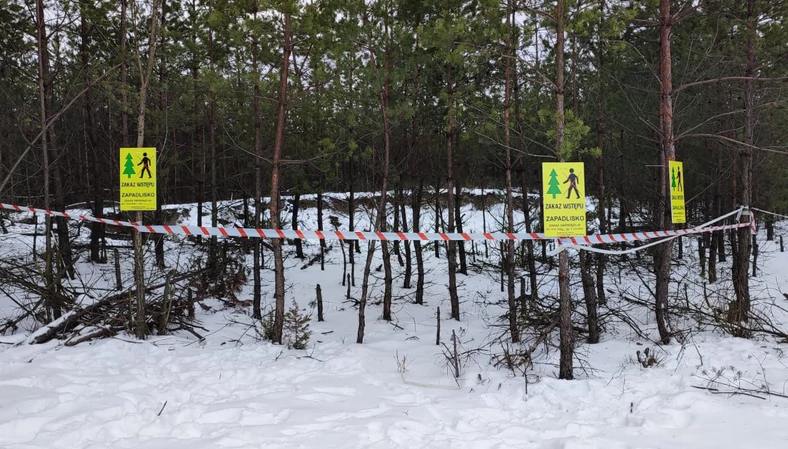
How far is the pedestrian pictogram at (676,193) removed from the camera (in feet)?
20.9

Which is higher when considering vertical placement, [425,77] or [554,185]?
[425,77]

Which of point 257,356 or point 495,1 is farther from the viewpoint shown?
point 257,356

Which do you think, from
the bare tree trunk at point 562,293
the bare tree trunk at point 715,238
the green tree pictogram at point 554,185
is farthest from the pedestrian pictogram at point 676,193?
the bare tree trunk at point 715,238

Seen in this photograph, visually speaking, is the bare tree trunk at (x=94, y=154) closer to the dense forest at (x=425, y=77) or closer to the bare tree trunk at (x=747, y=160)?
the dense forest at (x=425, y=77)

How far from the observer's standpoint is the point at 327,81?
26.2 ft

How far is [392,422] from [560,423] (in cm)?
161

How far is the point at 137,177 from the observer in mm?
6691

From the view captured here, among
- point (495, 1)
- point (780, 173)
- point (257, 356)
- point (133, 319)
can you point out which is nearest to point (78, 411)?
point (257, 356)

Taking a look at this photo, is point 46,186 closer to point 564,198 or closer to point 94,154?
point 94,154

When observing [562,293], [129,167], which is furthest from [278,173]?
[562,293]

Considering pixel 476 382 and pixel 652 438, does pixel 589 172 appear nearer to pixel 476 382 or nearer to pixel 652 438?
pixel 476 382

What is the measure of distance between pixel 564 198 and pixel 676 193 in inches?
94.3

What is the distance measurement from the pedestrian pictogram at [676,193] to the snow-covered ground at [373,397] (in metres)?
1.82

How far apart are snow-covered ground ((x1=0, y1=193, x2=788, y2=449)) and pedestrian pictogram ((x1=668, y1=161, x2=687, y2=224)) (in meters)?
1.82
